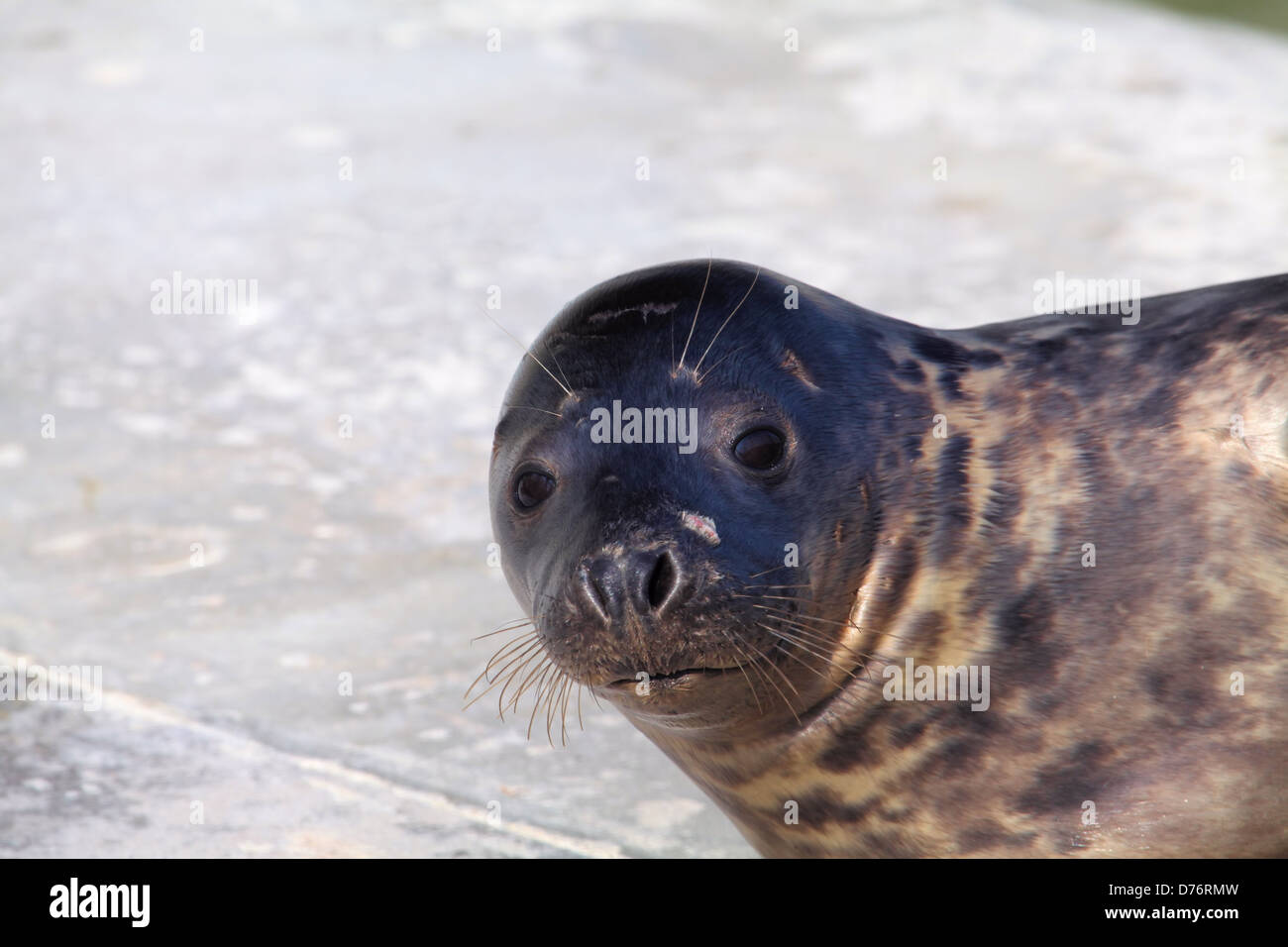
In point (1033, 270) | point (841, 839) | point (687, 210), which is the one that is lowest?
point (841, 839)

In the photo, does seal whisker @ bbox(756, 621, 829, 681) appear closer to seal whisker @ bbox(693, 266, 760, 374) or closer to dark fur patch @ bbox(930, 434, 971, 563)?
dark fur patch @ bbox(930, 434, 971, 563)

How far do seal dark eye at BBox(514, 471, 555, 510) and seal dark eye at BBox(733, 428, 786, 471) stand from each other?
13.1 inches

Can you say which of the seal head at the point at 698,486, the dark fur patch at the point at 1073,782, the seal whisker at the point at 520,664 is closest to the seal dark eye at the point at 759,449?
the seal head at the point at 698,486

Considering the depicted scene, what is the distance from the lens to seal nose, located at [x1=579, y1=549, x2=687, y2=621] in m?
2.50

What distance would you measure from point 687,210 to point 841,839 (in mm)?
4604

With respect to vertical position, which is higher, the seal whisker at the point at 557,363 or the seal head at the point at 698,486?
the seal whisker at the point at 557,363

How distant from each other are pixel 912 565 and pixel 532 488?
655 mm

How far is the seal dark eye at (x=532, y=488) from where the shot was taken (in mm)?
2845

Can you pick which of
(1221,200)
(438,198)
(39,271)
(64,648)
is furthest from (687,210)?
(64,648)

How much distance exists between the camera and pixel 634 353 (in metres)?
2.81

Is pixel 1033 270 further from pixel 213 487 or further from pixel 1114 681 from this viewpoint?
pixel 1114 681

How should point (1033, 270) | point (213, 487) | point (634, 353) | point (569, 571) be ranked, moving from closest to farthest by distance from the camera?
1. point (569, 571)
2. point (634, 353)
3. point (213, 487)
4. point (1033, 270)

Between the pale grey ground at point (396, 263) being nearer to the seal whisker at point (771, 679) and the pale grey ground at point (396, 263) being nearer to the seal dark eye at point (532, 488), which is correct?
the seal whisker at point (771, 679)

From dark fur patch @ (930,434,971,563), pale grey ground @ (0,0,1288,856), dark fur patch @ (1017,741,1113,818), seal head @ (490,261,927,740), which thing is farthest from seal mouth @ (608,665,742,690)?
pale grey ground @ (0,0,1288,856)
